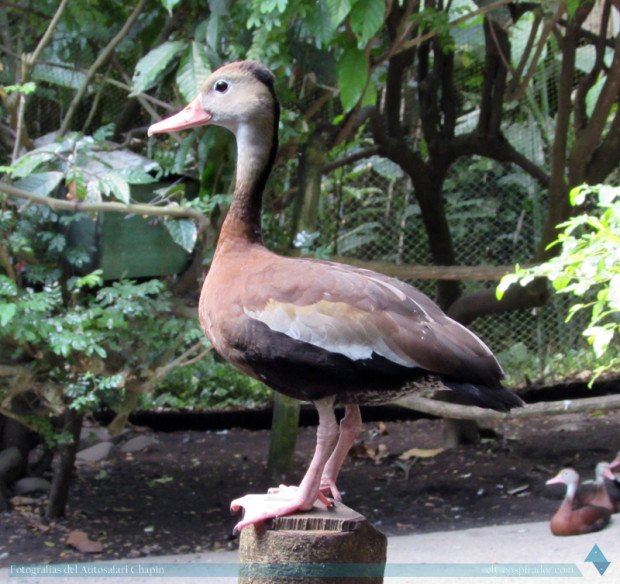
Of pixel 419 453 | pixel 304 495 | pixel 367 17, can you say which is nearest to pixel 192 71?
pixel 367 17

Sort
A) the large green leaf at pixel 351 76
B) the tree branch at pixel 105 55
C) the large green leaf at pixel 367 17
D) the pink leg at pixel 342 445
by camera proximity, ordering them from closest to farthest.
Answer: the pink leg at pixel 342 445
the large green leaf at pixel 367 17
the large green leaf at pixel 351 76
the tree branch at pixel 105 55

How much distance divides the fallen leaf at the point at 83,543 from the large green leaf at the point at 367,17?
276 centimetres

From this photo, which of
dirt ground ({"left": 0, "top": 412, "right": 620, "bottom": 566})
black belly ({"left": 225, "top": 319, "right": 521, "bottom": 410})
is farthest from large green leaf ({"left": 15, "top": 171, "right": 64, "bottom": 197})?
dirt ground ({"left": 0, "top": 412, "right": 620, "bottom": 566})

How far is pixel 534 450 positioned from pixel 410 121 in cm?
268

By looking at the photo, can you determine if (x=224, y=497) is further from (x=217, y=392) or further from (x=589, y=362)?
(x=589, y=362)

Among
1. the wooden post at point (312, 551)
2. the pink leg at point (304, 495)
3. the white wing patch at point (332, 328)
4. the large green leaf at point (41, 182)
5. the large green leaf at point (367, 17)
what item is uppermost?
the large green leaf at point (367, 17)

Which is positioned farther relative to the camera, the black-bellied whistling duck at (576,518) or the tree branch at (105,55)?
the black-bellied whistling duck at (576,518)

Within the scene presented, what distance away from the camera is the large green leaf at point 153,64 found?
3.58 metres

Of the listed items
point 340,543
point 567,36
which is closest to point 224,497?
point 340,543

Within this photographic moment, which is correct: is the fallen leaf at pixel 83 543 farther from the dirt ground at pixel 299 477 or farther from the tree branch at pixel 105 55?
the tree branch at pixel 105 55

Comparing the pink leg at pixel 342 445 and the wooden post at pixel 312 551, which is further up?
the pink leg at pixel 342 445

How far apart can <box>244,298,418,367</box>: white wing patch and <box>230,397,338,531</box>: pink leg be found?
17cm

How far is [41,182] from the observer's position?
3629 mm

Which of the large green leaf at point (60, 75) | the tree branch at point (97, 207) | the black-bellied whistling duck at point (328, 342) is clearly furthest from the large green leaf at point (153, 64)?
the black-bellied whistling duck at point (328, 342)
